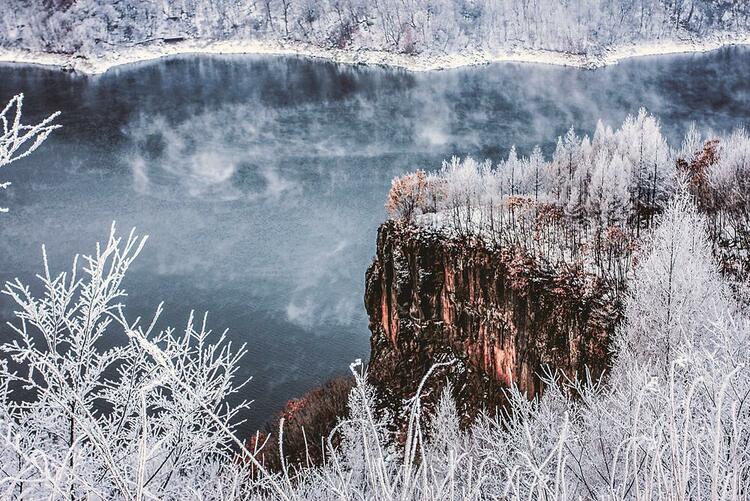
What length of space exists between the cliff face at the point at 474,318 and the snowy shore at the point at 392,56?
57362 millimetres

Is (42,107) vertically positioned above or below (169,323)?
above

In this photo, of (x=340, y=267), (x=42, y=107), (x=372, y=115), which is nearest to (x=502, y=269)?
(x=340, y=267)

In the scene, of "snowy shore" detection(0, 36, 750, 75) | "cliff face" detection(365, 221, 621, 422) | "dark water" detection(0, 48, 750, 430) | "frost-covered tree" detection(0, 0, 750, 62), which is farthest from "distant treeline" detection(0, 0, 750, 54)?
"cliff face" detection(365, 221, 621, 422)

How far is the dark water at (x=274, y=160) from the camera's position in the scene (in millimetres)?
35344

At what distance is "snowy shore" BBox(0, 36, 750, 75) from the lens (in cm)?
7800

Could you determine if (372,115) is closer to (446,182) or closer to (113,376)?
(446,182)

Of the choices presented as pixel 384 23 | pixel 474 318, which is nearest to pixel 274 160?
pixel 474 318

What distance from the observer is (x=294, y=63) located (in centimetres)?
8206

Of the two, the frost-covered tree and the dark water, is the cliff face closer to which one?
the dark water

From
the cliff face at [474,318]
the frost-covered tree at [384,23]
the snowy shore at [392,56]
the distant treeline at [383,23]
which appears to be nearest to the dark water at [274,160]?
the snowy shore at [392,56]

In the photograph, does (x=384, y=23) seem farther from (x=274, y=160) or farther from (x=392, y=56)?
(x=274, y=160)

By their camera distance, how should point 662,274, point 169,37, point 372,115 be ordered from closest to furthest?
1. point 662,274
2. point 372,115
3. point 169,37

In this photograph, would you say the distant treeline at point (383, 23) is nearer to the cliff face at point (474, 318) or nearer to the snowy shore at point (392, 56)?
the snowy shore at point (392, 56)

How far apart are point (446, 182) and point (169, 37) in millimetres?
73519
